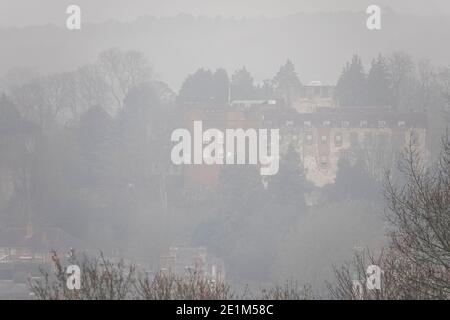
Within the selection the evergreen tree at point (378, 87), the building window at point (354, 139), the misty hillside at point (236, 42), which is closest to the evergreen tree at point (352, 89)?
the evergreen tree at point (378, 87)

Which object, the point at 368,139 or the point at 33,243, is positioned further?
the point at 368,139

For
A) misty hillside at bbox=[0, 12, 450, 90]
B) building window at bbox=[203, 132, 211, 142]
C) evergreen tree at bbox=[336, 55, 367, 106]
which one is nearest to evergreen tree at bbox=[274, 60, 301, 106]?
evergreen tree at bbox=[336, 55, 367, 106]

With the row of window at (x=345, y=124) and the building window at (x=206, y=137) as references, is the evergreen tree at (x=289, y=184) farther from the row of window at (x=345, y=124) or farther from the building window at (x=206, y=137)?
the building window at (x=206, y=137)

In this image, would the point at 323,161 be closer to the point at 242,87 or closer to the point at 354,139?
→ the point at 354,139

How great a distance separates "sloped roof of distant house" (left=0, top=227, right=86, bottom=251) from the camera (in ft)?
84.3

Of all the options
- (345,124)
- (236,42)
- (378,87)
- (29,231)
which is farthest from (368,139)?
(236,42)

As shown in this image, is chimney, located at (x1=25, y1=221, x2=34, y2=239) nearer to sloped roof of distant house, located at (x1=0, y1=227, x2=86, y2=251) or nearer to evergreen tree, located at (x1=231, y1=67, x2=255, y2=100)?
sloped roof of distant house, located at (x1=0, y1=227, x2=86, y2=251)

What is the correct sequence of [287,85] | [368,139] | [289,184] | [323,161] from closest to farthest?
[289,184] < [323,161] < [368,139] < [287,85]

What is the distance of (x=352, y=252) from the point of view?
71.5 ft

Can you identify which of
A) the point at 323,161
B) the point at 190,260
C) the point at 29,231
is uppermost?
the point at 323,161

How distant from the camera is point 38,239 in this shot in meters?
26.3

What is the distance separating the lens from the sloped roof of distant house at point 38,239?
25.7m
